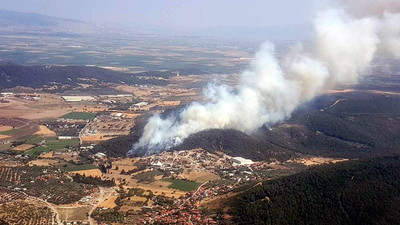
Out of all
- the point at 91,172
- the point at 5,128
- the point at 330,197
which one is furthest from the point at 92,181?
the point at 5,128

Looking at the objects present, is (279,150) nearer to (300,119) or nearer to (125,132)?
(300,119)

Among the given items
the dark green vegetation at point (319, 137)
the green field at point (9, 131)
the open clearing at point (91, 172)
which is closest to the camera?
the open clearing at point (91, 172)

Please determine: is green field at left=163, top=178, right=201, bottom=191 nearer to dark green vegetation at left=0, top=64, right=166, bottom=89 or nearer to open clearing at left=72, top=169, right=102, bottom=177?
open clearing at left=72, top=169, right=102, bottom=177

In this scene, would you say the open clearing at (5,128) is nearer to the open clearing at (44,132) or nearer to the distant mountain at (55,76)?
the open clearing at (44,132)

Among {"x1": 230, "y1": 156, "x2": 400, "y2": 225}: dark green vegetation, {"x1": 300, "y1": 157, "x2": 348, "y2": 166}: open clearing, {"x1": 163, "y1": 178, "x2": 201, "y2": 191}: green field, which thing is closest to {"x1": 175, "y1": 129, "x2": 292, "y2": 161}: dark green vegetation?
{"x1": 300, "y1": 157, "x2": 348, "y2": 166}: open clearing

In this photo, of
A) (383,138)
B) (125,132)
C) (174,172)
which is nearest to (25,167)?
(174,172)

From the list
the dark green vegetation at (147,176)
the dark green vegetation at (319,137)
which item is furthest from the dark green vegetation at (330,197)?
the dark green vegetation at (319,137)

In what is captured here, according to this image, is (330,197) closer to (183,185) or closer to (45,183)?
(183,185)
